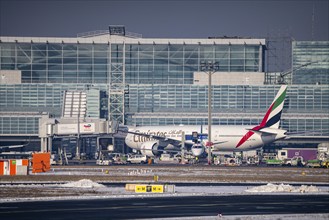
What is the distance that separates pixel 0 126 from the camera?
185 m

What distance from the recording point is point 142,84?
19388cm

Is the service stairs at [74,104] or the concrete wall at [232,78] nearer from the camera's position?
the service stairs at [74,104]

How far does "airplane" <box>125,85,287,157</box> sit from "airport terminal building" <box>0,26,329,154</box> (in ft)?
87.5

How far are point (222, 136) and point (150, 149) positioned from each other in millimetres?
14091

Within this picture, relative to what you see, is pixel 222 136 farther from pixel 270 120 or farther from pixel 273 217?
pixel 273 217

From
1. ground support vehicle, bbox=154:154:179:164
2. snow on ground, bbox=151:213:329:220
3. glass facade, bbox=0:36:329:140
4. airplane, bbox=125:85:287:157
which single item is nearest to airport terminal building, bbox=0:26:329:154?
glass facade, bbox=0:36:329:140

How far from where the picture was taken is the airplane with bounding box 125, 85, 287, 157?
5837 inches

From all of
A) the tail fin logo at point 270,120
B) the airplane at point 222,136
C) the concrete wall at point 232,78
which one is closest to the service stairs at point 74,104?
the airplane at point 222,136

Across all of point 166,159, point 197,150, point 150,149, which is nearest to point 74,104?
point 150,149

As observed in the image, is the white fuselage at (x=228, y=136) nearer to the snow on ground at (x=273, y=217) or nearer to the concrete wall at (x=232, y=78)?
the concrete wall at (x=232, y=78)

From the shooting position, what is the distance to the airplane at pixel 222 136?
486ft

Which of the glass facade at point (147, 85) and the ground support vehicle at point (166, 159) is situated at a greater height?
the glass facade at point (147, 85)

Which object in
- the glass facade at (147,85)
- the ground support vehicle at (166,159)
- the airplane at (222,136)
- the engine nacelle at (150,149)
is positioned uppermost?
the glass facade at (147,85)

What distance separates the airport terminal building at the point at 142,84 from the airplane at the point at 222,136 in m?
26.7
